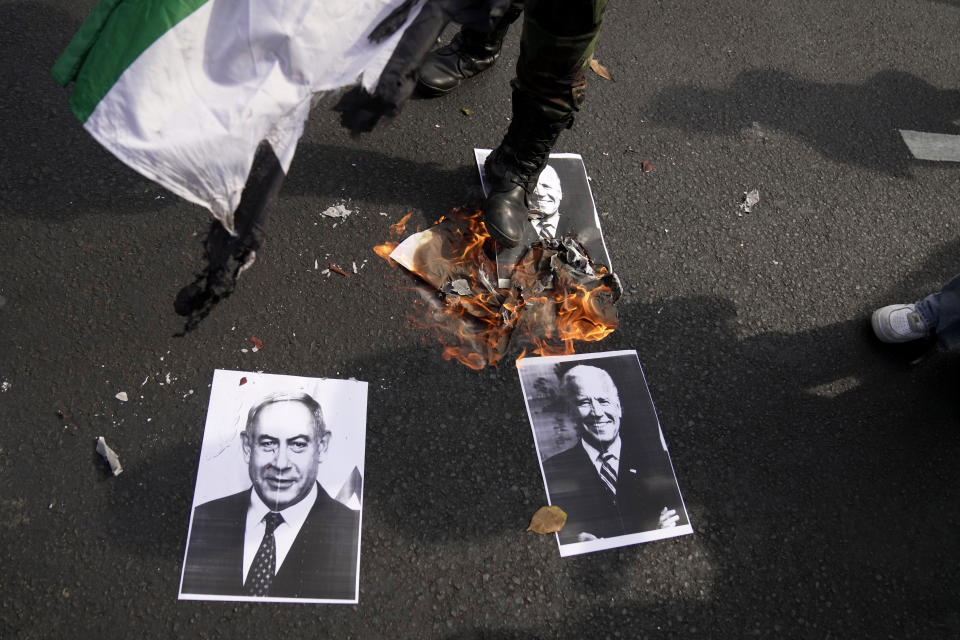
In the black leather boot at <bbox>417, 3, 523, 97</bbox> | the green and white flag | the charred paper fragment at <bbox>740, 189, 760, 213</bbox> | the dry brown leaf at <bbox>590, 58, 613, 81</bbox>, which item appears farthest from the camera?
the dry brown leaf at <bbox>590, 58, 613, 81</bbox>

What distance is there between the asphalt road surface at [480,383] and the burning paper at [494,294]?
0.08 meters

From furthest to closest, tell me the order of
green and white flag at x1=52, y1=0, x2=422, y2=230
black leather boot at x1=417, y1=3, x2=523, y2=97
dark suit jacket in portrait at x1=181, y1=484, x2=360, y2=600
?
black leather boot at x1=417, y1=3, x2=523, y2=97
dark suit jacket in portrait at x1=181, y1=484, x2=360, y2=600
green and white flag at x1=52, y1=0, x2=422, y2=230

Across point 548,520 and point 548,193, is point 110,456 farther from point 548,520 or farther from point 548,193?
point 548,193

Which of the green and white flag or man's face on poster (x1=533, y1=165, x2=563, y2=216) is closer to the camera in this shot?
the green and white flag

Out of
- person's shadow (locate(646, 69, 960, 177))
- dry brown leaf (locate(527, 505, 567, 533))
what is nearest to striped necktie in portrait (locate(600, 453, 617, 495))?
dry brown leaf (locate(527, 505, 567, 533))

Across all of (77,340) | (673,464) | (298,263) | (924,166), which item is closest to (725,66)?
(924,166)

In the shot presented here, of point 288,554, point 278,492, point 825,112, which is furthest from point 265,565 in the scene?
point 825,112

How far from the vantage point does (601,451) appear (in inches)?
67.8

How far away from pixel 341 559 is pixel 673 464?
1.03 metres

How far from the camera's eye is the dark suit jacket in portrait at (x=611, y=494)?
5.33 feet

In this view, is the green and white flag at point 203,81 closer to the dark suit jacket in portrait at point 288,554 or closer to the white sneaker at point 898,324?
the dark suit jacket in portrait at point 288,554

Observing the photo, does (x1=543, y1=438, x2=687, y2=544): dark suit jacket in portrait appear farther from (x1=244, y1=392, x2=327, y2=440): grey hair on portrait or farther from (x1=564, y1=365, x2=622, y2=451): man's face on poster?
(x1=244, y1=392, x2=327, y2=440): grey hair on portrait

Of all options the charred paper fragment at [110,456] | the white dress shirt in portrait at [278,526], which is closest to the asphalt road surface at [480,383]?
the charred paper fragment at [110,456]

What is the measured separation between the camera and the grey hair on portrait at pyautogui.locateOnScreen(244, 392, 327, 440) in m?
1.58
